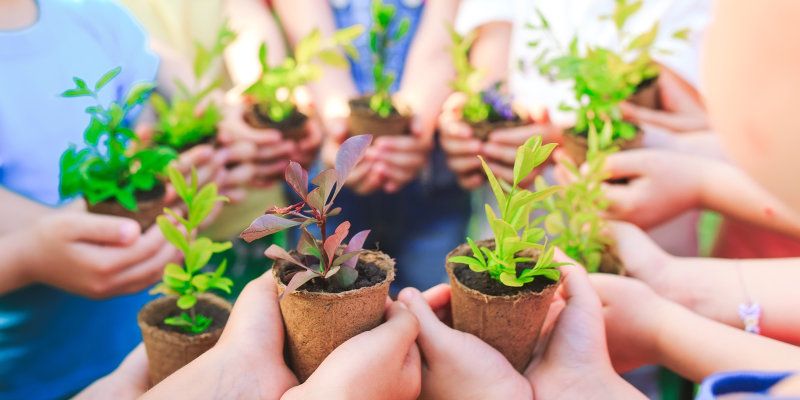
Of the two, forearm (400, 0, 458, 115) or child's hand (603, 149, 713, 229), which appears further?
forearm (400, 0, 458, 115)

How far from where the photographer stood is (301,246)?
0.71 metres

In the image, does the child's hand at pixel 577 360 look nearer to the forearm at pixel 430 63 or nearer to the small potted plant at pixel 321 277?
the small potted plant at pixel 321 277

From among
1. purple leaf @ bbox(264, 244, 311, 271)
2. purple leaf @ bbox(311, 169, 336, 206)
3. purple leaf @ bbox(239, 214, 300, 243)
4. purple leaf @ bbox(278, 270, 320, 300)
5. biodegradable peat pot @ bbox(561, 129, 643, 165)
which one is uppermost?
purple leaf @ bbox(311, 169, 336, 206)

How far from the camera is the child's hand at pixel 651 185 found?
1236mm

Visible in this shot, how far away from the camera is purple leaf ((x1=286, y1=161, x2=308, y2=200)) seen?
65 cm

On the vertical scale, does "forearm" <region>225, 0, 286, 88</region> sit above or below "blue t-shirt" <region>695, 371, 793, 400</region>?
above

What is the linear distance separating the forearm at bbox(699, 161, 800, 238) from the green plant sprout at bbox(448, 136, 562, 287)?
0.72 meters

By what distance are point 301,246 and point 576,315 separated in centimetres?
38

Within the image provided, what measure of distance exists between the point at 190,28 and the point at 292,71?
54cm

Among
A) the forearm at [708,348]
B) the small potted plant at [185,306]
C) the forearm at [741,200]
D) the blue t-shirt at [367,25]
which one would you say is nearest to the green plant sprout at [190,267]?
the small potted plant at [185,306]

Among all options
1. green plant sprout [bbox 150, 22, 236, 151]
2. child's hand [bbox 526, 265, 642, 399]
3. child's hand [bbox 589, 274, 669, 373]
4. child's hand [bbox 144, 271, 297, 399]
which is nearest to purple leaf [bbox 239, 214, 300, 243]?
child's hand [bbox 144, 271, 297, 399]

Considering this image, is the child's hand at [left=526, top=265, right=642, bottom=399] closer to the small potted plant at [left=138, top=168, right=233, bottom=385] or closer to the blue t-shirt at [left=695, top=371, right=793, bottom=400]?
the blue t-shirt at [left=695, top=371, right=793, bottom=400]

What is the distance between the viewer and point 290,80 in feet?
5.02

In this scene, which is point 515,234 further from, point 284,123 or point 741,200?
point 284,123
